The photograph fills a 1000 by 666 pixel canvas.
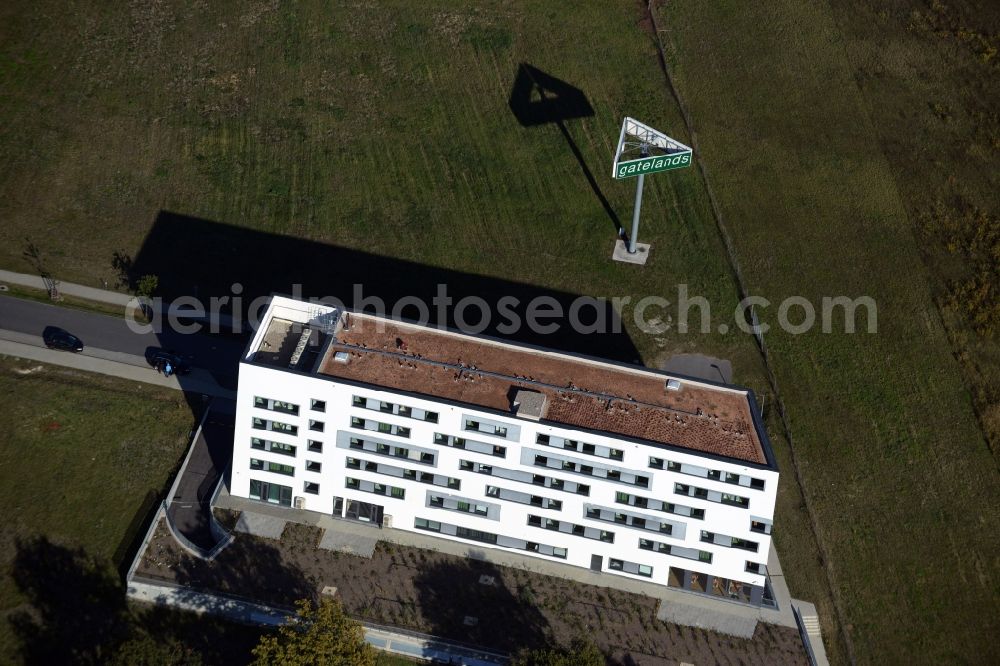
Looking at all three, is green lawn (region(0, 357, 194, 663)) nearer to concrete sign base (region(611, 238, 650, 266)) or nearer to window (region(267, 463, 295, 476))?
window (region(267, 463, 295, 476))

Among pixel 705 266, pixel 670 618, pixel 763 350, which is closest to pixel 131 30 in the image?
pixel 705 266

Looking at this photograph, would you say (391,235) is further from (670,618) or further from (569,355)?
(670,618)

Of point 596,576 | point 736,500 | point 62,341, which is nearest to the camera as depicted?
point 736,500

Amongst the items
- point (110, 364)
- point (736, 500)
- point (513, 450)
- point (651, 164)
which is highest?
point (651, 164)

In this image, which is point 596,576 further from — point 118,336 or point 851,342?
point 118,336

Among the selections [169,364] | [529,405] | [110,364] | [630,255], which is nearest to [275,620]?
[529,405]

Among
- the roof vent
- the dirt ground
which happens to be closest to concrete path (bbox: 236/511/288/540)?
the dirt ground

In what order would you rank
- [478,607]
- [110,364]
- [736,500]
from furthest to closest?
[110,364] < [478,607] < [736,500]

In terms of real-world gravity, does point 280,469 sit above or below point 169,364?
above
